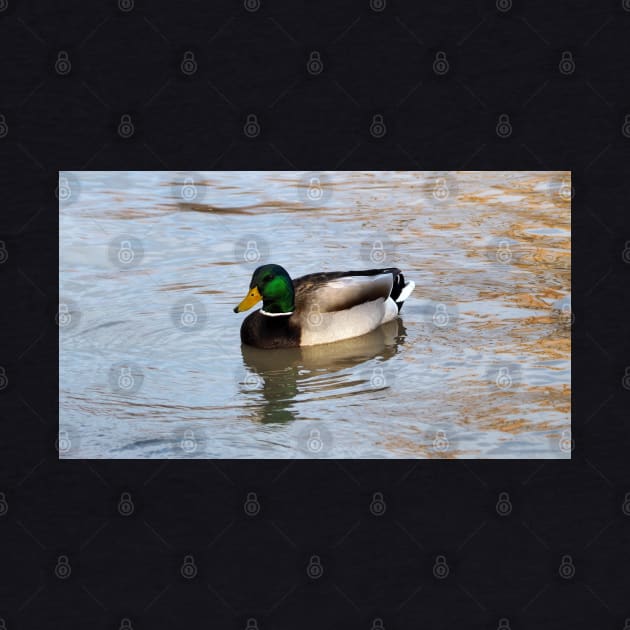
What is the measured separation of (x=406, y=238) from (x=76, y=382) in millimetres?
4178

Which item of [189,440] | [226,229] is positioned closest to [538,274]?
[226,229]

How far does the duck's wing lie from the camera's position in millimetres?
11664

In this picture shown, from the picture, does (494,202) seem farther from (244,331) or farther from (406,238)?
(244,331)

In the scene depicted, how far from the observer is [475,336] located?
10938 mm
